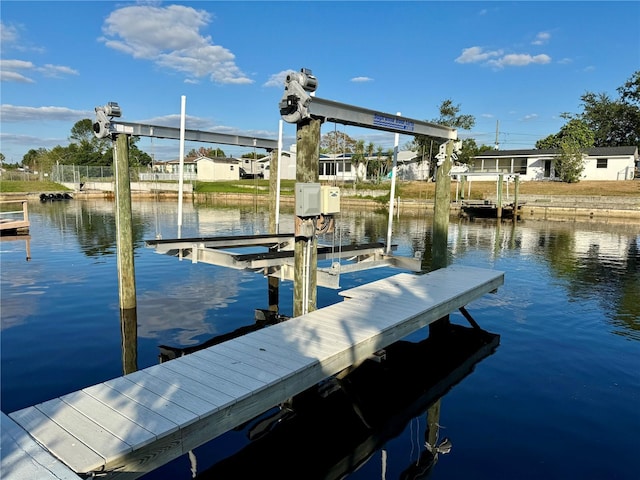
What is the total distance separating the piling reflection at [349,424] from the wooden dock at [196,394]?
72 cm

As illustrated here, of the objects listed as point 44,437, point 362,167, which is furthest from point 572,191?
point 44,437

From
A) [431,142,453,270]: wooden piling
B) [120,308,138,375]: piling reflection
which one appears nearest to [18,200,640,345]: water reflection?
[120,308,138,375]: piling reflection

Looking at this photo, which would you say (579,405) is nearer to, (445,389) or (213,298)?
(445,389)

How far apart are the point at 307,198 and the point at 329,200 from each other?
0.56m

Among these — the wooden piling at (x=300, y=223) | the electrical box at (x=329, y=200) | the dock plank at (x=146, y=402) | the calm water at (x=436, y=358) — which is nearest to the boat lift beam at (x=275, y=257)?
the wooden piling at (x=300, y=223)

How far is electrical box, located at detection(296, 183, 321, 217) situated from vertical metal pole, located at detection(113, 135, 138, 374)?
448 centimetres

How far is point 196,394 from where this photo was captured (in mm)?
4562

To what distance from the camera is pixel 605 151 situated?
55.9 metres

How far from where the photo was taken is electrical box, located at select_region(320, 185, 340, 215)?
280 inches

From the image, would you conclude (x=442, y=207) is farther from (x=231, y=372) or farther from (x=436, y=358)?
(x=231, y=372)

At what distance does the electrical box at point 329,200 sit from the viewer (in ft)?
23.3

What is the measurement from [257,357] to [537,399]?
4.74 meters

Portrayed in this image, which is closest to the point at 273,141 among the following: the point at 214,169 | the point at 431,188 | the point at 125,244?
the point at 125,244

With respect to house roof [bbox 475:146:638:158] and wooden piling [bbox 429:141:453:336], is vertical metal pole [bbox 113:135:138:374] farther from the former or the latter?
house roof [bbox 475:146:638:158]
